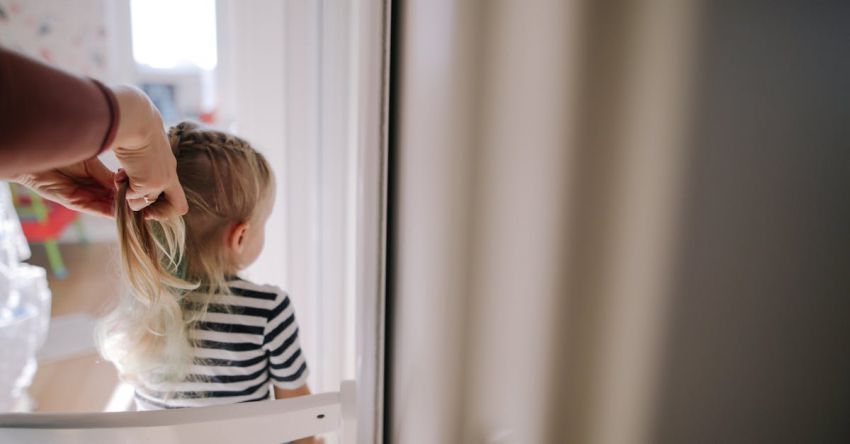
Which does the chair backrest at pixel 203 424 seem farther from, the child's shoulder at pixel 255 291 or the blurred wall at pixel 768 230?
the blurred wall at pixel 768 230

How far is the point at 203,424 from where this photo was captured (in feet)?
1.59

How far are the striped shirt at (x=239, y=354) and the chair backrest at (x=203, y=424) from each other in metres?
0.18

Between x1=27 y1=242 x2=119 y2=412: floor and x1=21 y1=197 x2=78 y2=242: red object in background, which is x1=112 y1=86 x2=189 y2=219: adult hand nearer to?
x1=27 y1=242 x2=119 y2=412: floor

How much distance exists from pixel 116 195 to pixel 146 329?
0.24 m

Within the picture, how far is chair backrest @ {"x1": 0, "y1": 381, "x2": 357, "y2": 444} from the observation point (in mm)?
472

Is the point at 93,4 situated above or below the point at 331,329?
above

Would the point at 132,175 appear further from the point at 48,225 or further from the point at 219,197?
the point at 48,225

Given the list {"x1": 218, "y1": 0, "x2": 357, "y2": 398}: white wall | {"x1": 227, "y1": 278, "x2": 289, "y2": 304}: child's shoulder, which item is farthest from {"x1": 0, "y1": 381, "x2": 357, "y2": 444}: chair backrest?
{"x1": 218, "y1": 0, "x2": 357, "y2": 398}: white wall

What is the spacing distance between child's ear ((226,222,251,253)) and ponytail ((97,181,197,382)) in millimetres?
71

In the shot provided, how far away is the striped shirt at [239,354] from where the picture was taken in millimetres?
659

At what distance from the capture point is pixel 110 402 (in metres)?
0.71

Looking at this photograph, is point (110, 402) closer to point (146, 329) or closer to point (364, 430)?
point (146, 329)

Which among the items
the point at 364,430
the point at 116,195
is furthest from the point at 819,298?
the point at 116,195

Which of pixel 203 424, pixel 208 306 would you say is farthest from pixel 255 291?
pixel 203 424
